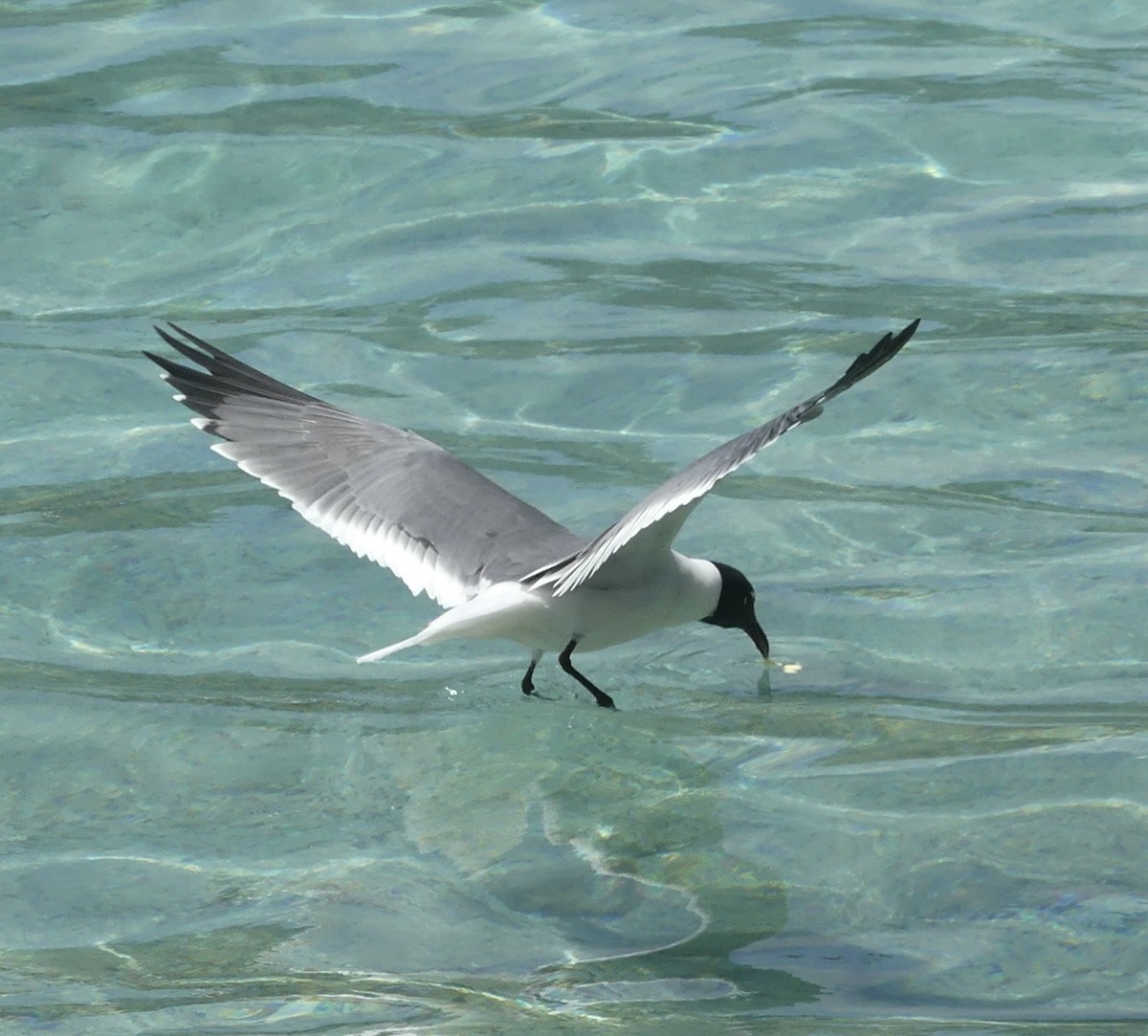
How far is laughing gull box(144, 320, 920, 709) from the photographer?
19.2 feet

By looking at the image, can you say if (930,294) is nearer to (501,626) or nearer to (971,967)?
(501,626)

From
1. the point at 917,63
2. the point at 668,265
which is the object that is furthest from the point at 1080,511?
the point at 917,63

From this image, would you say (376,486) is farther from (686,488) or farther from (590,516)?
(686,488)

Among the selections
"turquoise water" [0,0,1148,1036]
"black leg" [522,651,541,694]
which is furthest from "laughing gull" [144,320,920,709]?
"turquoise water" [0,0,1148,1036]

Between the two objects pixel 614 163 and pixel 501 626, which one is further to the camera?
pixel 614 163

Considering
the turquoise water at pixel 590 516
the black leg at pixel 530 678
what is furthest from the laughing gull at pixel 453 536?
the turquoise water at pixel 590 516

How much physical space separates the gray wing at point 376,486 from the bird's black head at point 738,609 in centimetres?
51

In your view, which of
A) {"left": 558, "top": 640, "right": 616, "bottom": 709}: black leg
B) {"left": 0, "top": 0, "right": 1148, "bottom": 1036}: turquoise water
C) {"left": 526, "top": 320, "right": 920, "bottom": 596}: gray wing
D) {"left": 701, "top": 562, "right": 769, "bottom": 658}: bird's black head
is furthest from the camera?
{"left": 701, "top": 562, "right": 769, "bottom": 658}: bird's black head

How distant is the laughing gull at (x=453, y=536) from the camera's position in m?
5.84

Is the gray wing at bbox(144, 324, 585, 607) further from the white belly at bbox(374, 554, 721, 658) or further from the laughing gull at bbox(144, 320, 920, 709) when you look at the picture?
the white belly at bbox(374, 554, 721, 658)

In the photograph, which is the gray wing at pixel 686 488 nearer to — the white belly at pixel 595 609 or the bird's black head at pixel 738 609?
the white belly at pixel 595 609

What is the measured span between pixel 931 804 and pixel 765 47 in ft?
21.8

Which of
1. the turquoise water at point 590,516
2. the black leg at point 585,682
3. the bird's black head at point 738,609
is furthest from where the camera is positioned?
the bird's black head at point 738,609

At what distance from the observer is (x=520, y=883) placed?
5055 mm
